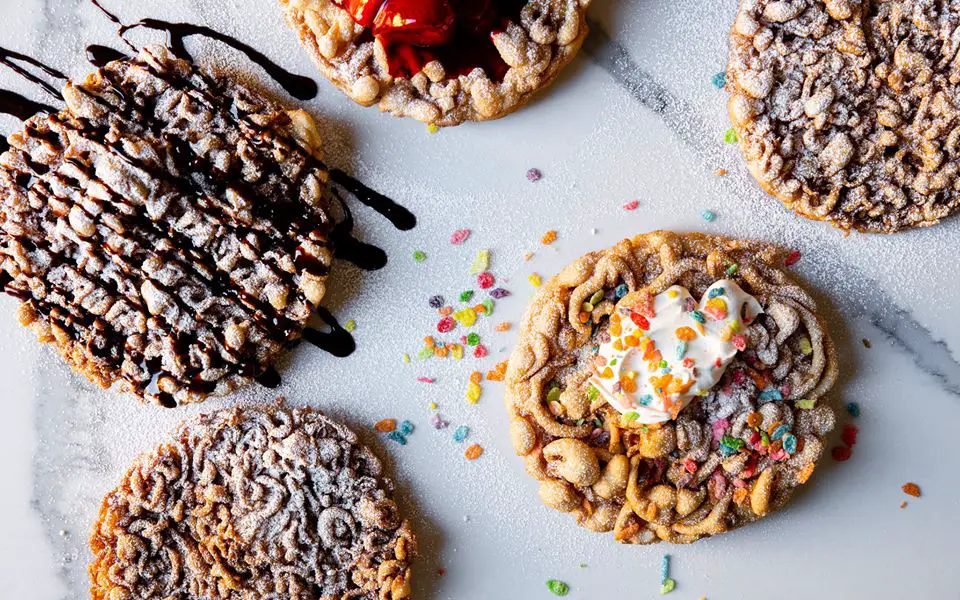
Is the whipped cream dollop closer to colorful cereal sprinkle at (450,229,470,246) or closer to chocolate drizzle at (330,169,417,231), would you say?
colorful cereal sprinkle at (450,229,470,246)

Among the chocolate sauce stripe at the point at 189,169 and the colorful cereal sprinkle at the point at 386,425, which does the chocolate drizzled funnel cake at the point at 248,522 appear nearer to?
the colorful cereal sprinkle at the point at 386,425

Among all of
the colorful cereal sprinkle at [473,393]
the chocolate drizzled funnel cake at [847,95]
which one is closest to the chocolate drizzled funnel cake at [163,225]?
the colorful cereal sprinkle at [473,393]

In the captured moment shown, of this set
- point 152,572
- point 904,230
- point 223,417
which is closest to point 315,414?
point 223,417

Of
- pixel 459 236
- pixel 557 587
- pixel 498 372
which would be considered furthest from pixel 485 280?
pixel 557 587

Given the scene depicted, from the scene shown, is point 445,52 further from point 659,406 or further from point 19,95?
point 19,95

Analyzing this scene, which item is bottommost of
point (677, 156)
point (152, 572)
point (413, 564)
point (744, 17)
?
point (152, 572)

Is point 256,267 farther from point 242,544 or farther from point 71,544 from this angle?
point 71,544
